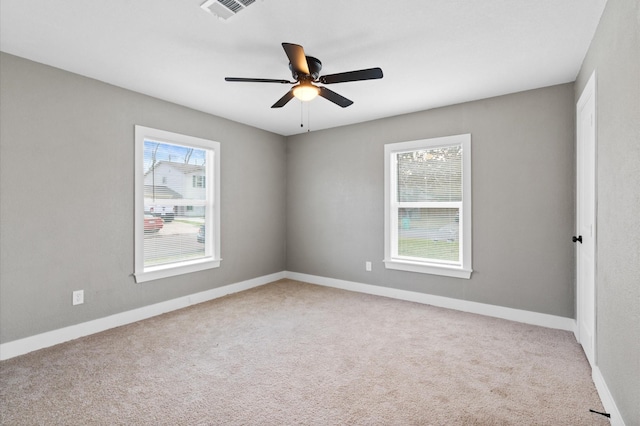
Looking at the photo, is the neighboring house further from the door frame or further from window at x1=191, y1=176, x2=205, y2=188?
the door frame

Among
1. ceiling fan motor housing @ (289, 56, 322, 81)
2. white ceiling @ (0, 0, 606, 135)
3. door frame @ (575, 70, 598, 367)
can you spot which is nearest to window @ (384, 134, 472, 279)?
white ceiling @ (0, 0, 606, 135)

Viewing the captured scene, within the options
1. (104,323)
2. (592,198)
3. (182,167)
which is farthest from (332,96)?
(104,323)

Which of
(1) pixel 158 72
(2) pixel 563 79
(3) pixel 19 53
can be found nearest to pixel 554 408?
(2) pixel 563 79

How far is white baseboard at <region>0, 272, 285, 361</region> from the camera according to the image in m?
2.61

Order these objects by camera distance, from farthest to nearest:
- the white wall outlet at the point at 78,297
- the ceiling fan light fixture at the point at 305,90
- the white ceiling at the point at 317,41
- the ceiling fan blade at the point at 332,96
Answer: the white wall outlet at the point at 78,297
the ceiling fan blade at the point at 332,96
the ceiling fan light fixture at the point at 305,90
the white ceiling at the point at 317,41

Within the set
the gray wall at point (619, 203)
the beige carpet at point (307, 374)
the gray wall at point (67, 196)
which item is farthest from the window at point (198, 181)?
the gray wall at point (619, 203)

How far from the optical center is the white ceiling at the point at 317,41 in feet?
6.59

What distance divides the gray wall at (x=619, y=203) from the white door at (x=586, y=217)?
0.62 ft

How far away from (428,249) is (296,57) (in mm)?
3013

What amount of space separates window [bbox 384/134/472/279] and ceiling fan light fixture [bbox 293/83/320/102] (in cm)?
206

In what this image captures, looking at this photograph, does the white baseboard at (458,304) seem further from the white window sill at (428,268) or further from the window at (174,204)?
the window at (174,204)

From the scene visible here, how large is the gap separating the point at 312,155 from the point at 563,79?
130 inches

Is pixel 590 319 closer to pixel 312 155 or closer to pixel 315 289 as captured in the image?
pixel 315 289

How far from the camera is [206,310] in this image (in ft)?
12.3
